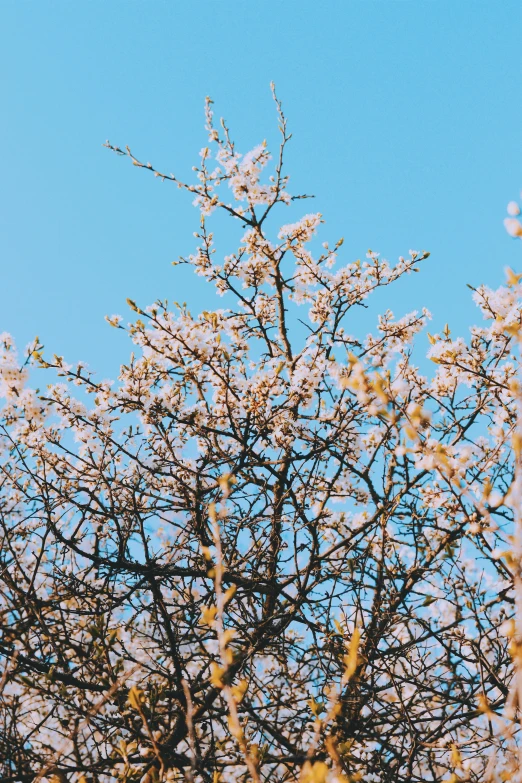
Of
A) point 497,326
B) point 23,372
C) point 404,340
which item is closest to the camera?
point 497,326

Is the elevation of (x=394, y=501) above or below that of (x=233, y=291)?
below

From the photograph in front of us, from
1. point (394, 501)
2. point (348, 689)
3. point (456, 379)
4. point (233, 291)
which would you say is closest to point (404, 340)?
point (456, 379)

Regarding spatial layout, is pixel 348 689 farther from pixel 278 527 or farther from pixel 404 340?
pixel 404 340

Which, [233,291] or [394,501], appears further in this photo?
[233,291]

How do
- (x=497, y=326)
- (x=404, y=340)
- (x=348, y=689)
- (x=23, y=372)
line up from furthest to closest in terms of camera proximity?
1. (x=404, y=340)
2. (x=23, y=372)
3. (x=497, y=326)
4. (x=348, y=689)

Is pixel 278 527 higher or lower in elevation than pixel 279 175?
lower

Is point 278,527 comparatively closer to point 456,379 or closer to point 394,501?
point 394,501

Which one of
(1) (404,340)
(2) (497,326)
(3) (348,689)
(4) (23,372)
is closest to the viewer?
(3) (348,689)

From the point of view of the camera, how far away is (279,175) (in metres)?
5.58

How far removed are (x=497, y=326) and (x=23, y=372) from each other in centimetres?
346

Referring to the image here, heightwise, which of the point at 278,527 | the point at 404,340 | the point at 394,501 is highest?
the point at 404,340

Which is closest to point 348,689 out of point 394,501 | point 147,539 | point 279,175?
point 394,501

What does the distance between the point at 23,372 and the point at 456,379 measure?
3.27 meters

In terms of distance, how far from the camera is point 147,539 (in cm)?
320
